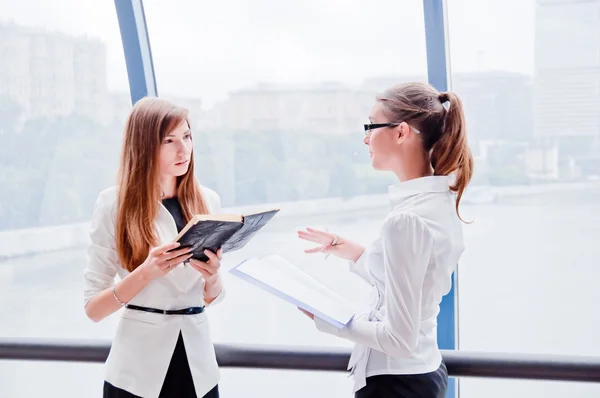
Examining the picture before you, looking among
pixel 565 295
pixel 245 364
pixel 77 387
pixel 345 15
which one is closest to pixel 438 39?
pixel 345 15

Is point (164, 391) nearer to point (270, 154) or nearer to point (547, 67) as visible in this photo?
point (270, 154)

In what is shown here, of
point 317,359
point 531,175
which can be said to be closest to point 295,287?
point 317,359

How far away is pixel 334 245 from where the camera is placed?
85.0 inches

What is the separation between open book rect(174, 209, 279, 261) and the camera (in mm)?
1625

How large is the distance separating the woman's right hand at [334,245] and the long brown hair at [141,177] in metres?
0.55

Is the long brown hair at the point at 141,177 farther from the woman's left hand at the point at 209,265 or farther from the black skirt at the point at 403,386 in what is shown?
the black skirt at the point at 403,386

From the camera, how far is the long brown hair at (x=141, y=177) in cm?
192

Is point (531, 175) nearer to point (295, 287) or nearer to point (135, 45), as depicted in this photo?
point (295, 287)

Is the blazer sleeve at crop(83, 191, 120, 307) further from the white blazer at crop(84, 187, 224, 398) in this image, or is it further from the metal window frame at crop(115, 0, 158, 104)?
the metal window frame at crop(115, 0, 158, 104)

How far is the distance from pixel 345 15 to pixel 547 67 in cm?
92

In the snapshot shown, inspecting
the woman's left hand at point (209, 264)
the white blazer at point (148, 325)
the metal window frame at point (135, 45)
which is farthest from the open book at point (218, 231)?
the metal window frame at point (135, 45)

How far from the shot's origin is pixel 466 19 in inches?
107

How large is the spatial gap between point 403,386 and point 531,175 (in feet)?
4.90

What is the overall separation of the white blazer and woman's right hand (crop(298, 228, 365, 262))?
434 mm
